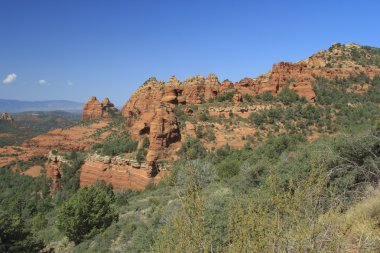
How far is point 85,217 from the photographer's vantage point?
25.8 metres

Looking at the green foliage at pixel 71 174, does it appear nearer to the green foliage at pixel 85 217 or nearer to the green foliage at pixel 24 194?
the green foliage at pixel 24 194

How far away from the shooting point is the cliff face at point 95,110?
9574 cm

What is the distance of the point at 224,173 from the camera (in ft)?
105

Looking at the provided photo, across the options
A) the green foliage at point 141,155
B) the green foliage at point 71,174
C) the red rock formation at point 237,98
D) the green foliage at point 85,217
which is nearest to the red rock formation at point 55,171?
the green foliage at point 71,174

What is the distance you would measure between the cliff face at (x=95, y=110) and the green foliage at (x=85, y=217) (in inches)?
2732

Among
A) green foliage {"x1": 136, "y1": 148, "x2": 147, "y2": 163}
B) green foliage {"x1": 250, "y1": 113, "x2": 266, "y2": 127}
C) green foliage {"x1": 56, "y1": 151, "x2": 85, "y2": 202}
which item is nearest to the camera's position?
green foliage {"x1": 136, "y1": 148, "x2": 147, "y2": 163}

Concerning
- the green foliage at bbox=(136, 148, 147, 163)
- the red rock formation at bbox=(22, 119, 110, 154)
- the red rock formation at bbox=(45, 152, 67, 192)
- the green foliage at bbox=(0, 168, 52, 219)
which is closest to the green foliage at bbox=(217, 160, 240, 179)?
the green foliage at bbox=(136, 148, 147, 163)

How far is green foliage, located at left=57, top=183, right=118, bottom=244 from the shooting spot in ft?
81.8

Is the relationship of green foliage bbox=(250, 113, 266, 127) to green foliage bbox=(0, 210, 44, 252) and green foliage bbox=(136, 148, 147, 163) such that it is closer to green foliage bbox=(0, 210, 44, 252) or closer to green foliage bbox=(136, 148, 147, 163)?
green foliage bbox=(136, 148, 147, 163)

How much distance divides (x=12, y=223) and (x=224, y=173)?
18073mm

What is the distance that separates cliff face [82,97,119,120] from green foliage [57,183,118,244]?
2732 inches

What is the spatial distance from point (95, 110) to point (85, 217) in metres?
75.1

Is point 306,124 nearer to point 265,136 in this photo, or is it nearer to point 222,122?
point 265,136

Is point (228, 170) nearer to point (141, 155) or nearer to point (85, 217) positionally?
point (85, 217)
